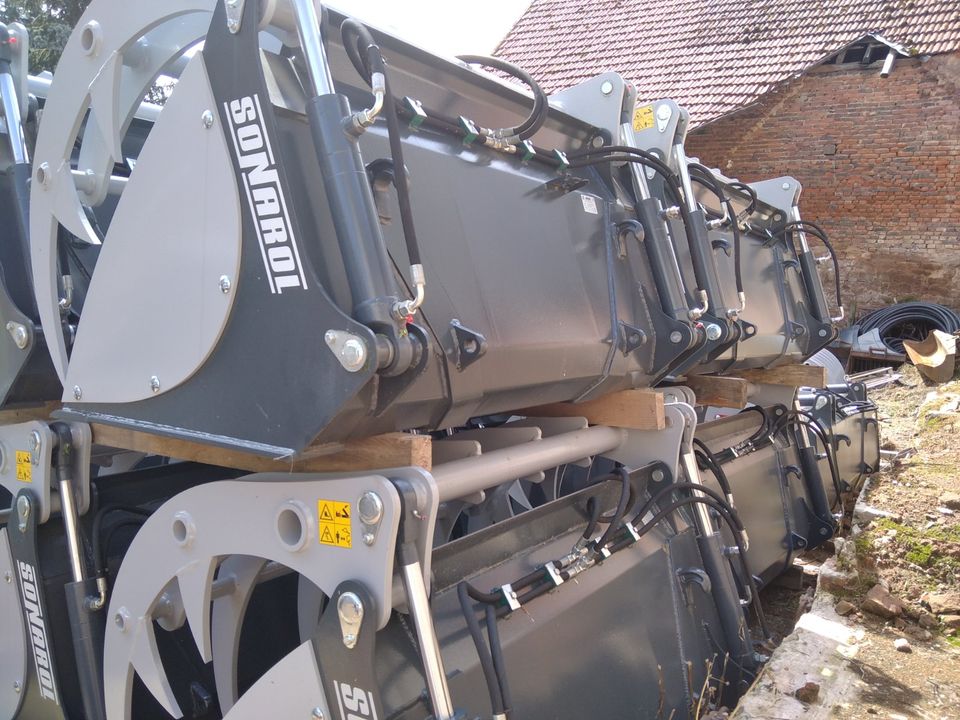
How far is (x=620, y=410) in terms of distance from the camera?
8.80 feet

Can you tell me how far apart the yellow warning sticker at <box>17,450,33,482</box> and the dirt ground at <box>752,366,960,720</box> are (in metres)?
2.36

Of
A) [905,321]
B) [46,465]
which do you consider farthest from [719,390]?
[905,321]

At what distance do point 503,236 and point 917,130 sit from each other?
12.5 m

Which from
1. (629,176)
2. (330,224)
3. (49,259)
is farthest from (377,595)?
(629,176)

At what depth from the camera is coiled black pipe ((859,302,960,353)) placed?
11922 millimetres

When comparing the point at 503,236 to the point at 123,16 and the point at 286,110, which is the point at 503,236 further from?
the point at 123,16

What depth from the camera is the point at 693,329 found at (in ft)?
8.91

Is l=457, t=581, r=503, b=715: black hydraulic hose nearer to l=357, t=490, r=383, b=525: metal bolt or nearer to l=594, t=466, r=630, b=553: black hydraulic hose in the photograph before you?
l=357, t=490, r=383, b=525: metal bolt

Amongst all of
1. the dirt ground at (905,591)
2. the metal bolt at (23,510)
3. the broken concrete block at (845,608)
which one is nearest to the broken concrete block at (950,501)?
the dirt ground at (905,591)

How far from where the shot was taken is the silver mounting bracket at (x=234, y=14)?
1595mm

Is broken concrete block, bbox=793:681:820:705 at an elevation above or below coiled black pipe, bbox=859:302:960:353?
above

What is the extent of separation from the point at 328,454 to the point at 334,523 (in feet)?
0.55

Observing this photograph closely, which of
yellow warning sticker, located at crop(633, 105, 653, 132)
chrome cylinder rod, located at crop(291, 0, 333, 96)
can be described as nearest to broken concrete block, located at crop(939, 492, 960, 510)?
yellow warning sticker, located at crop(633, 105, 653, 132)

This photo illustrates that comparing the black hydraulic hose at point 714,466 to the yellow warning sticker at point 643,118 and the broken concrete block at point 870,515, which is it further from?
the broken concrete block at point 870,515
